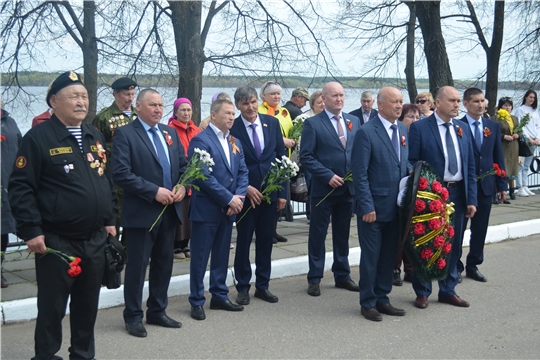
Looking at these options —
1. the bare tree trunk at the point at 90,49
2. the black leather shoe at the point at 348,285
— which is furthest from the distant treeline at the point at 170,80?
the black leather shoe at the point at 348,285

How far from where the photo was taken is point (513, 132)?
1299 centimetres

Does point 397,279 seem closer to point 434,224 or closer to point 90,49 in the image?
point 434,224

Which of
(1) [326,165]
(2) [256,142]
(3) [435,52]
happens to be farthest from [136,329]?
(3) [435,52]

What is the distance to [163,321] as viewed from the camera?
233 inches

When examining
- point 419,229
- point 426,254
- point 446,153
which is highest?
point 446,153

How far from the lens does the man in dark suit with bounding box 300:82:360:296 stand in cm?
702

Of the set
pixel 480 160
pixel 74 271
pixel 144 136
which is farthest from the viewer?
pixel 480 160

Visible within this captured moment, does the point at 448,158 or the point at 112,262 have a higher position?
the point at 448,158

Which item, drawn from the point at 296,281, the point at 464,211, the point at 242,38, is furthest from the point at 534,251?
the point at 242,38

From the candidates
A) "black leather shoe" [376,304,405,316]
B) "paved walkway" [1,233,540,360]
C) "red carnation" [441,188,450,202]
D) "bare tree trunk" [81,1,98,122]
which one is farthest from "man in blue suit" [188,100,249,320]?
"bare tree trunk" [81,1,98,122]

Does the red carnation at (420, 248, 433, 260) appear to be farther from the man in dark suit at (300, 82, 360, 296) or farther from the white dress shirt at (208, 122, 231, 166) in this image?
the white dress shirt at (208, 122, 231, 166)

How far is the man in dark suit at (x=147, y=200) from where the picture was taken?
5.65 meters

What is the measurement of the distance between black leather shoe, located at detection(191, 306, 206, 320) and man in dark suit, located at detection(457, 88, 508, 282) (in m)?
3.15

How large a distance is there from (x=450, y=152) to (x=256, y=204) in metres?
1.97
